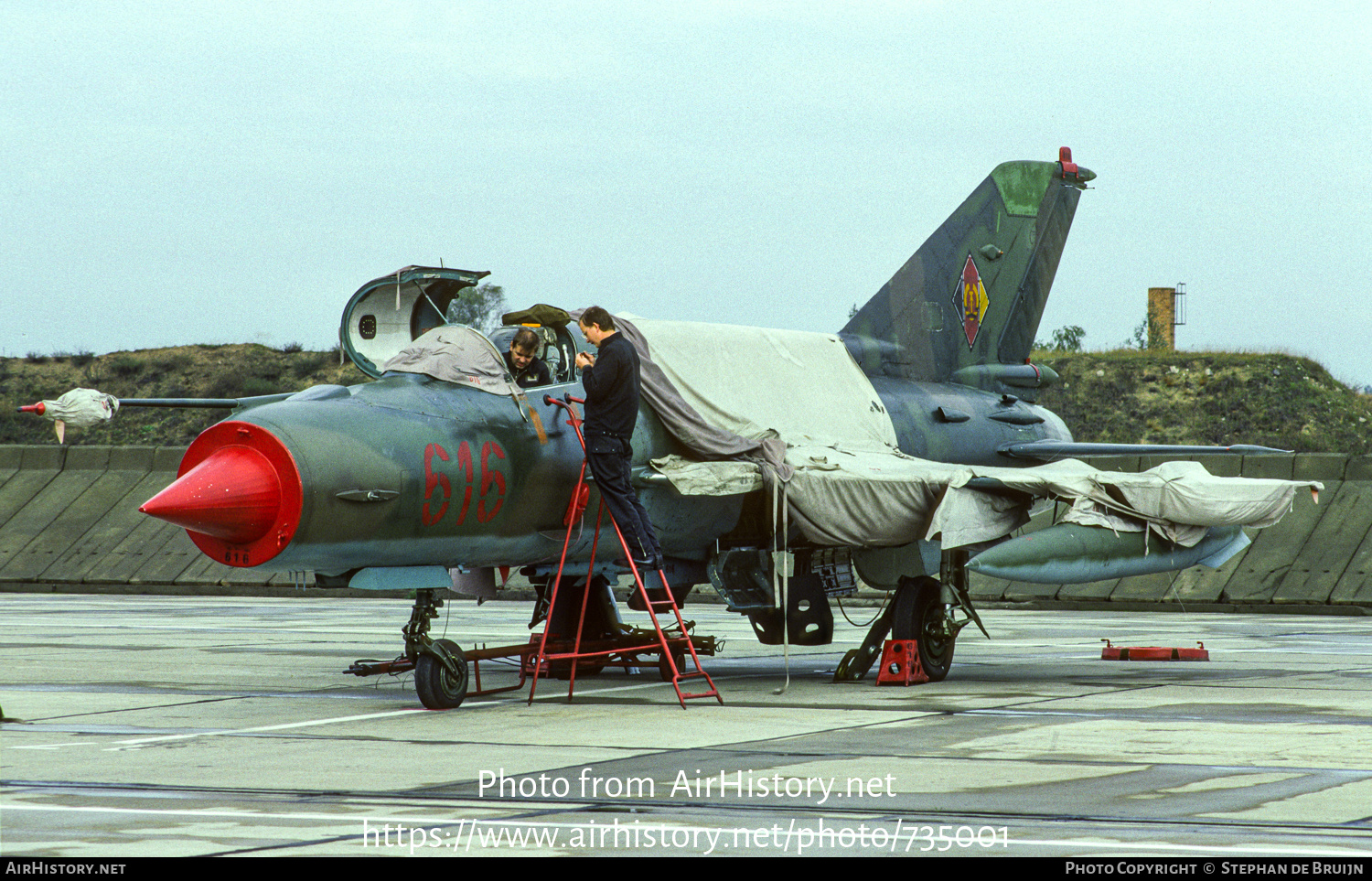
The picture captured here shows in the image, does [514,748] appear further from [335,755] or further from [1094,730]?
[1094,730]

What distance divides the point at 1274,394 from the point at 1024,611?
3847 cm

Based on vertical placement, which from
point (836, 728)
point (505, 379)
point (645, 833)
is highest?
point (505, 379)

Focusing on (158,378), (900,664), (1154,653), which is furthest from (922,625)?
(158,378)

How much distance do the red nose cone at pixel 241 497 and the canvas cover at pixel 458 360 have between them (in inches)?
63.0

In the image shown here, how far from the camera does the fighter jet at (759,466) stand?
9.51 m

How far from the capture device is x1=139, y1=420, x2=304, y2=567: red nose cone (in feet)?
29.3

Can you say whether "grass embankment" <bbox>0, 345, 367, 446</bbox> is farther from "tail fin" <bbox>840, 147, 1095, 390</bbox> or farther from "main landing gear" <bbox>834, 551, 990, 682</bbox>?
"main landing gear" <bbox>834, 551, 990, 682</bbox>

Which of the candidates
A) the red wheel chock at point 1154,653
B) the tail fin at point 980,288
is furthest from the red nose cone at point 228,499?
the red wheel chock at point 1154,653

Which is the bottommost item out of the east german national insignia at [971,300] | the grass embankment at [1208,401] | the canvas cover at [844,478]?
the grass embankment at [1208,401]

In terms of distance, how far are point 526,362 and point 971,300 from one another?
6.12 meters

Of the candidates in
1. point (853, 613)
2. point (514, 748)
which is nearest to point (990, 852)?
point (514, 748)

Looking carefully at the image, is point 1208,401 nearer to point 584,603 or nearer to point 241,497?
point 584,603

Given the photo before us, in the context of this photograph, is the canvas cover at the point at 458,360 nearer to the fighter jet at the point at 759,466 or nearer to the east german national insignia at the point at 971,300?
→ the fighter jet at the point at 759,466

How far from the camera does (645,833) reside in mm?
5754
